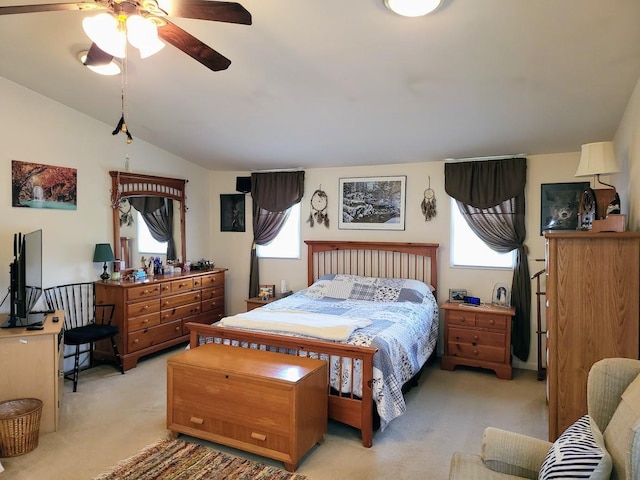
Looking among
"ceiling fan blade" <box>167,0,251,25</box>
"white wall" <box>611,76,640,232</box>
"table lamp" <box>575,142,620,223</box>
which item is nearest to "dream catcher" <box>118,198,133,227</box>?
"ceiling fan blade" <box>167,0,251,25</box>

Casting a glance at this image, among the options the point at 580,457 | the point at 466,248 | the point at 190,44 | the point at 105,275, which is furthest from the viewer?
the point at 466,248

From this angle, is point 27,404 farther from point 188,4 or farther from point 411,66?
point 411,66

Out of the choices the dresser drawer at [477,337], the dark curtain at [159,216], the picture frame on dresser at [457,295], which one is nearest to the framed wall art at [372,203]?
the picture frame on dresser at [457,295]

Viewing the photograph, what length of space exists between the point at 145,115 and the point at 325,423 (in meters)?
3.30

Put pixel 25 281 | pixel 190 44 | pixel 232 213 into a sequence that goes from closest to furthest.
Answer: pixel 190 44
pixel 25 281
pixel 232 213

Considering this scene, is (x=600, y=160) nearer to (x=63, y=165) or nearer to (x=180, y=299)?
(x=180, y=299)

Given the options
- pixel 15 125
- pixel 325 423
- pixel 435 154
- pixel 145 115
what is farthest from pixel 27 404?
pixel 435 154

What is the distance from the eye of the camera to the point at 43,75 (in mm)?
3484

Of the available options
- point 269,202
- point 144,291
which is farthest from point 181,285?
point 269,202

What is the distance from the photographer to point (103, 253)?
432 cm

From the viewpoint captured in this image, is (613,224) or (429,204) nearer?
(613,224)

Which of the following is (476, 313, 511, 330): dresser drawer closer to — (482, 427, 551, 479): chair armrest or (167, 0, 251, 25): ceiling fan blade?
(482, 427, 551, 479): chair armrest

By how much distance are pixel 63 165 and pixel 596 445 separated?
4.63m

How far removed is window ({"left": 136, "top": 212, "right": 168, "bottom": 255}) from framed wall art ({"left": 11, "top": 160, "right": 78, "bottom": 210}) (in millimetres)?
807
